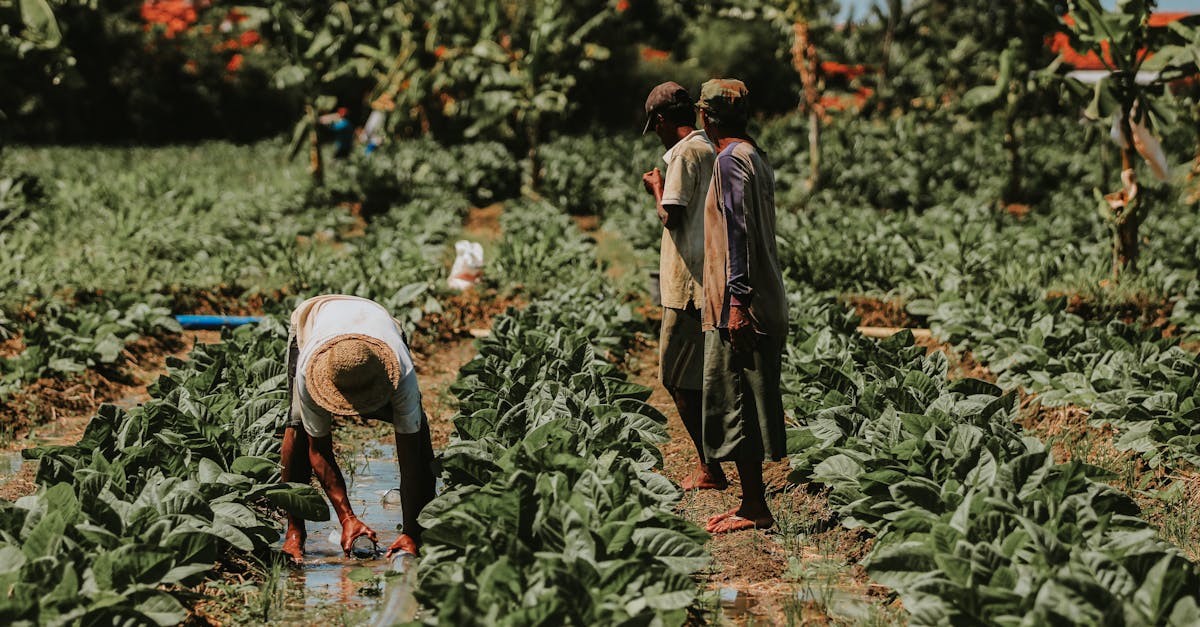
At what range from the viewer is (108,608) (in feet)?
12.1

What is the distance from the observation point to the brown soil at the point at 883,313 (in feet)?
32.9

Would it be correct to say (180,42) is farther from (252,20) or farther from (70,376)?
(70,376)

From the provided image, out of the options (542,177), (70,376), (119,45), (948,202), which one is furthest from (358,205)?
(119,45)

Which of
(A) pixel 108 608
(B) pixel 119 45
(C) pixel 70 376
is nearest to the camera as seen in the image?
(A) pixel 108 608

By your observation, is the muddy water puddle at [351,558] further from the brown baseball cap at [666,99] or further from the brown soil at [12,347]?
the brown soil at [12,347]

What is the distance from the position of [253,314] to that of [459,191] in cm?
763

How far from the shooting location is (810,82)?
1798 cm

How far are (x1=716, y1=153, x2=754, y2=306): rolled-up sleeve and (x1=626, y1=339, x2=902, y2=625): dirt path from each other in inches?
39.5

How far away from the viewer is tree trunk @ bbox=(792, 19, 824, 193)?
1770 centimetres

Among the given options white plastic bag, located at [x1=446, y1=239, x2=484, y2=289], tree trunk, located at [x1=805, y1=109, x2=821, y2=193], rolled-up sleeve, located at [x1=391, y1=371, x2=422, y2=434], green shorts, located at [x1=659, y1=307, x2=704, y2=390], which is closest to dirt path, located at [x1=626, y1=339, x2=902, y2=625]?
green shorts, located at [x1=659, y1=307, x2=704, y2=390]

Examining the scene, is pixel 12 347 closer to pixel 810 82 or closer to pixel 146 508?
pixel 146 508

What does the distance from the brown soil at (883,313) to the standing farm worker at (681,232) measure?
4465mm

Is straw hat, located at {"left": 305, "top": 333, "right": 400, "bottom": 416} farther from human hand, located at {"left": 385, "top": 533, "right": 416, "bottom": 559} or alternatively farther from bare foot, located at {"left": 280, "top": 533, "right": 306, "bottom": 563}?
bare foot, located at {"left": 280, "top": 533, "right": 306, "bottom": 563}

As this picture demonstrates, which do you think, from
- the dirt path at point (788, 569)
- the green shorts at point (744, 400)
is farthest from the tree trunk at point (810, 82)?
the green shorts at point (744, 400)
